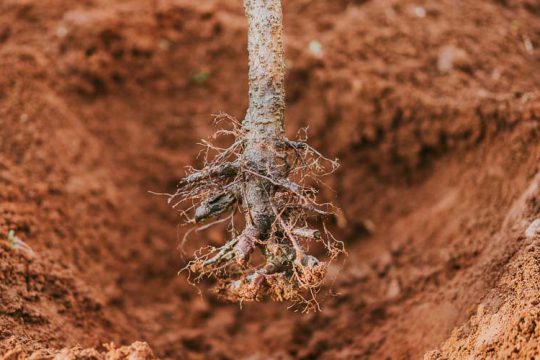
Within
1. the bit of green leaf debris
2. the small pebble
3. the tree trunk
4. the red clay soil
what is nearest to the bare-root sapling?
the tree trunk

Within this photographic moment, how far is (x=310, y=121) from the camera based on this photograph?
219 cm

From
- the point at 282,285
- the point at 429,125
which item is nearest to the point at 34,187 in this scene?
the point at 282,285

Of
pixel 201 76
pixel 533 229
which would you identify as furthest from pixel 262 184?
pixel 201 76

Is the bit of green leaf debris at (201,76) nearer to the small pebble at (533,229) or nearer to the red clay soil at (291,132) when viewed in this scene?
the red clay soil at (291,132)

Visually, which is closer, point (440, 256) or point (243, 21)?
point (440, 256)

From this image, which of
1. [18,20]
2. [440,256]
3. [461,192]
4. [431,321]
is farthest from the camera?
[18,20]

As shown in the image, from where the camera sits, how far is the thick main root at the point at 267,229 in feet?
4.22

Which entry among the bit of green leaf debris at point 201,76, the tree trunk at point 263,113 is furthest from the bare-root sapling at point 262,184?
the bit of green leaf debris at point 201,76

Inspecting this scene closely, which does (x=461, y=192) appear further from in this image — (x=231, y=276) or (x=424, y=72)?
(x=231, y=276)

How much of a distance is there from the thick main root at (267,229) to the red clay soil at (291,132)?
15.1 inches

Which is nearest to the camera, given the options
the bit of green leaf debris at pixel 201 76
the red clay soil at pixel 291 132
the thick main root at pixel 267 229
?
the thick main root at pixel 267 229

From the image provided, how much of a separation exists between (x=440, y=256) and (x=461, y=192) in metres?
0.30

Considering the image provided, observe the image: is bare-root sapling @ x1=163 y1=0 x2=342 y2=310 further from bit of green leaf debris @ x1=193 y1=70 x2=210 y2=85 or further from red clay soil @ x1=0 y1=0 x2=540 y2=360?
bit of green leaf debris @ x1=193 y1=70 x2=210 y2=85

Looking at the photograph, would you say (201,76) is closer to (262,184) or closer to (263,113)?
(263,113)
